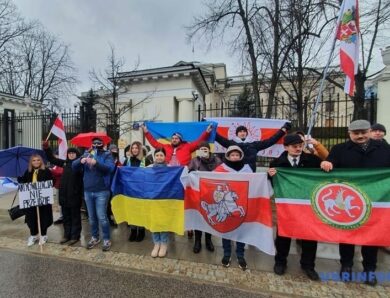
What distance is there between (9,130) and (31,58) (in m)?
27.3

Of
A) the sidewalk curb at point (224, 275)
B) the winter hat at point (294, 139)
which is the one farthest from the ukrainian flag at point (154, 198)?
the winter hat at point (294, 139)

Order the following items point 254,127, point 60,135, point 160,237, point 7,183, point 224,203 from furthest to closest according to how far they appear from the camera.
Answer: point 7,183 < point 254,127 < point 60,135 < point 160,237 < point 224,203

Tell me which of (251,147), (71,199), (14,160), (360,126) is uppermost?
(360,126)

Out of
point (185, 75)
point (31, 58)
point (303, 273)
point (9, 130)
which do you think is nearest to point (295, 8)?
point (185, 75)

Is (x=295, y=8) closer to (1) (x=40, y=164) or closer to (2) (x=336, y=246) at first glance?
(2) (x=336, y=246)

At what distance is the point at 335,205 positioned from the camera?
3.96 meters

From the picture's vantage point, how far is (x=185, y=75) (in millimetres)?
13977

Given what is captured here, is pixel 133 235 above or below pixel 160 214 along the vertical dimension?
below

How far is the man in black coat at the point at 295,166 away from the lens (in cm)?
420

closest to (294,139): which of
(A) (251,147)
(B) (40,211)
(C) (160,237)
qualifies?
(A) (251,147)

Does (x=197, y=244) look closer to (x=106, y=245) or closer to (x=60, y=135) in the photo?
(x=106, y=245)

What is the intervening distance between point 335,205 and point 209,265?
1984 mm

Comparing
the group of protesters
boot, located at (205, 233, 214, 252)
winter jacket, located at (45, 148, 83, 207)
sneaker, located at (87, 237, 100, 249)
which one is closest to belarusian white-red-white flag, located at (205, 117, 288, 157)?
the group of protesters

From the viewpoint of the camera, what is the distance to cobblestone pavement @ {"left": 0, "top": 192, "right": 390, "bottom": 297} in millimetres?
3783
